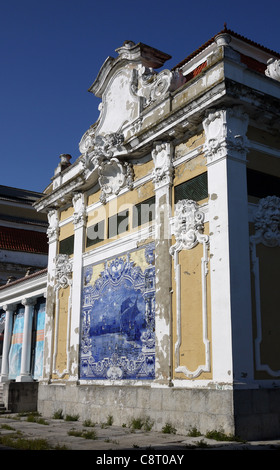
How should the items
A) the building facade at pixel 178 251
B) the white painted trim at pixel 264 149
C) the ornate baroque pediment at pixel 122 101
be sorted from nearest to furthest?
the building facade at pixel 178 251
the white painted trim at pixel 264 149
the ornate baroque pediment at pixel 122 101

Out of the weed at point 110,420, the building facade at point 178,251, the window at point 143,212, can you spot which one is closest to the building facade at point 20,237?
the building facade at point 178,251

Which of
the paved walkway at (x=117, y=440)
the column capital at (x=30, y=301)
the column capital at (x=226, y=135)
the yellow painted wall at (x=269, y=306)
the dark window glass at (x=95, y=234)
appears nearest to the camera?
the paved walkway at (x=117, y=440)

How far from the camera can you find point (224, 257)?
37.1ft

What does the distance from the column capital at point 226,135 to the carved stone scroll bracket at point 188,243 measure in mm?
1290

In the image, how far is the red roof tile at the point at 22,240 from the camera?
30.7 metres

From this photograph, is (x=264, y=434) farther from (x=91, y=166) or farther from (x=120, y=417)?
(x=91, y=166)

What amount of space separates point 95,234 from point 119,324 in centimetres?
339

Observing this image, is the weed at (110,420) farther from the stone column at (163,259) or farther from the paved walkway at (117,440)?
the stone column at (163,259)

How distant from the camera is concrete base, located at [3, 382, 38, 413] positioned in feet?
62.9

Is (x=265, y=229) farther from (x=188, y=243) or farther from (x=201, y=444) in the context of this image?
(x=201, y=444)

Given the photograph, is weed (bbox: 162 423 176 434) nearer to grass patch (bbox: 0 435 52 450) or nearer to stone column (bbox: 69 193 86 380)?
grass patch (bbox: 0 435 52 450)

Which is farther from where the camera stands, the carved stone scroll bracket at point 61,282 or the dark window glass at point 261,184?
the carved stone scroll bracket at point 61,282

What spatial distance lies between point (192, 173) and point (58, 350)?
27.6ft

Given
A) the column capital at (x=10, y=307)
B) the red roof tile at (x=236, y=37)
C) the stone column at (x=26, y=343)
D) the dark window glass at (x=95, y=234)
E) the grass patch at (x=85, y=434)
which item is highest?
the red roof tile at (x=236, y=37)
